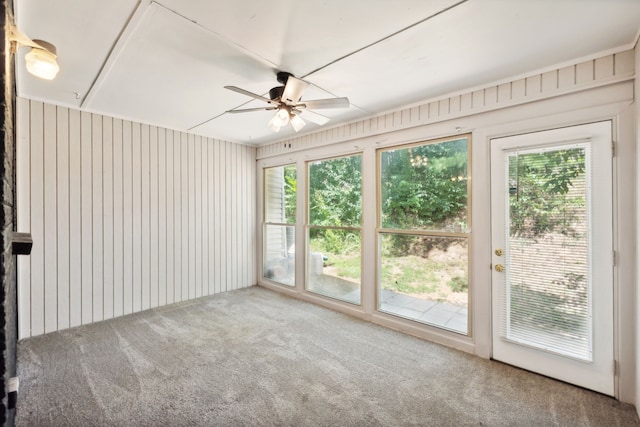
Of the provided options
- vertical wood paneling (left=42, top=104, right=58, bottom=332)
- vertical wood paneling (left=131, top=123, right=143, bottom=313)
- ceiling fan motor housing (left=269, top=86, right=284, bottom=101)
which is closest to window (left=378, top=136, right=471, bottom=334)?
ceiling fan motor housing (left=269, top=86, right=284, bottom=101)

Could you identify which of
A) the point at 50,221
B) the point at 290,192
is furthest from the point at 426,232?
the point at 50,221

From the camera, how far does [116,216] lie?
381 centimetres

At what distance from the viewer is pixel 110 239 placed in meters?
3.76

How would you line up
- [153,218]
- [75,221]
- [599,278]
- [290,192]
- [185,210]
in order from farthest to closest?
1. [290,192]
2. [185,210]
3. [153,218]
4. [75,221]
5. [599,278]

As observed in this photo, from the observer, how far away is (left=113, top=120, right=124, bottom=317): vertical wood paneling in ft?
12.4

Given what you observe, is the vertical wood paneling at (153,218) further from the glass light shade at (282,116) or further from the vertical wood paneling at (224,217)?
the glass light shade at (282,116)

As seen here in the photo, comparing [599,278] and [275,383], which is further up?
[599,278]

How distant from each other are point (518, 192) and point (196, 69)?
3.01m

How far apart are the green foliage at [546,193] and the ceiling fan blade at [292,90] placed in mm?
1993

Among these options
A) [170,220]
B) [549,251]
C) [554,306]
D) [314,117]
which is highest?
[314,117]

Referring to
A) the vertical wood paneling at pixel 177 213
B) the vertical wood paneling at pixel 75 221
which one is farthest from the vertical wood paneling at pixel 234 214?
the vertical wood paneling at pixel 75 221

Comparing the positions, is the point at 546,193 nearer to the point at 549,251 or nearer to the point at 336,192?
the point at 549,251

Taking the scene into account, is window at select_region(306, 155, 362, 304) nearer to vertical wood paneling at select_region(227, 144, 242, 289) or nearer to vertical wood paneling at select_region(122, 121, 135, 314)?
vertical wood paneling at select_region(227, 144, 242, 289)

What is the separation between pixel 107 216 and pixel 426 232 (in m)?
3.91
